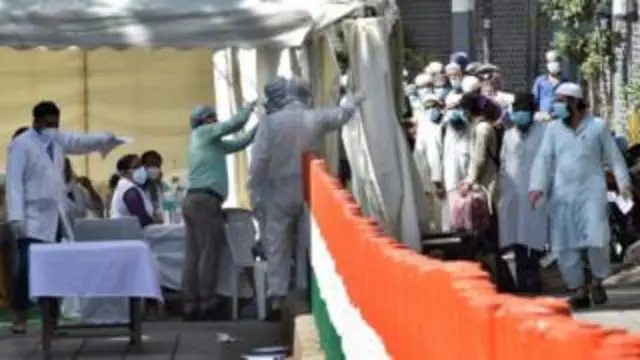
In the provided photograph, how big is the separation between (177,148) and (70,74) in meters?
1.53

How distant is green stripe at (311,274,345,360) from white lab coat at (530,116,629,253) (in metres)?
3.23

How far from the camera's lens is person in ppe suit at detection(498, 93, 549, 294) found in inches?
672

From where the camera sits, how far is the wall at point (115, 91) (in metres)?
22.5

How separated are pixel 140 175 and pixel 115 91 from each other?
498cm

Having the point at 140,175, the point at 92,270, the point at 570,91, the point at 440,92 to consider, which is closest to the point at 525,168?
the point at 570,91

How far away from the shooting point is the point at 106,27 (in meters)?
16.0

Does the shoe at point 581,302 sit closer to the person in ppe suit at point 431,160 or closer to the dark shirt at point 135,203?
the person in ppe suit at point 431,160

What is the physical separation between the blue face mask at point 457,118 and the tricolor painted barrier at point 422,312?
7.10 m

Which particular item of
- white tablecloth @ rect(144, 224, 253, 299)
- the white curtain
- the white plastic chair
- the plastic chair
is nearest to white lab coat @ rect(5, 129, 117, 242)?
the white plastic chair

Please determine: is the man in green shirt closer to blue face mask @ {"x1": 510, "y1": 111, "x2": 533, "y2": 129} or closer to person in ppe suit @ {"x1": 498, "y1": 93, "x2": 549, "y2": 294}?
blue face mask @ {"x1": 510, "y1": 111, "x2": 533, "y2": 129}

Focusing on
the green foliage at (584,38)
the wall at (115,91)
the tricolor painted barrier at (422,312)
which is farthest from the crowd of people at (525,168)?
the green foliage at (584,38)

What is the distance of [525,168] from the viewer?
675 inches

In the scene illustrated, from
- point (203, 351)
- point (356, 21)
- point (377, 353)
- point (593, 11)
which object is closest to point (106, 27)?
point (356, 21)

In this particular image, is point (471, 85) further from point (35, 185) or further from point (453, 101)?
point (35, 185)
